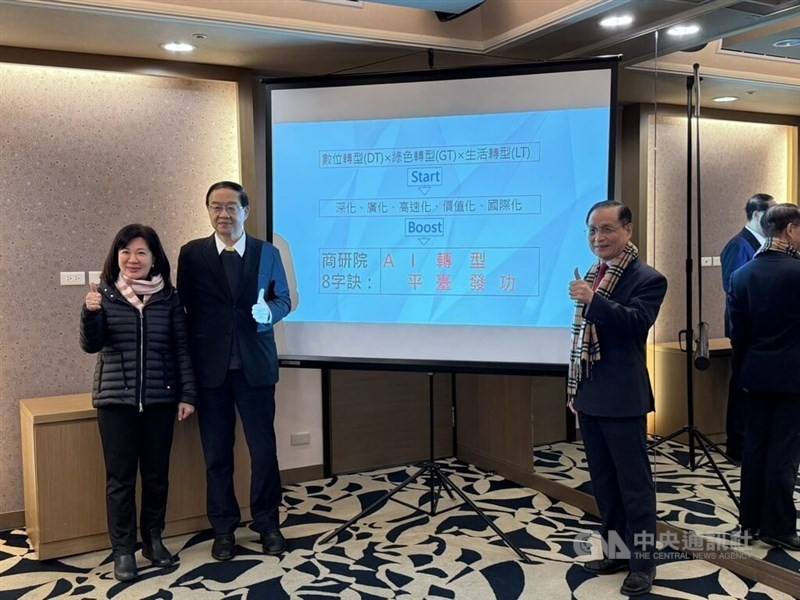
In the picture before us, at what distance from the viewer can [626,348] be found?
2.88 metres

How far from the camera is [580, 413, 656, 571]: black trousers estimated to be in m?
2.91

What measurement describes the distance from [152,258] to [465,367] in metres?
1.47

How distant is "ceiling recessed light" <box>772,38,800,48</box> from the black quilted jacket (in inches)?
109

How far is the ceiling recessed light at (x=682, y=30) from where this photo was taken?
127 inches

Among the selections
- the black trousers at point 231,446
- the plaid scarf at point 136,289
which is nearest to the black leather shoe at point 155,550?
the black trousers at point 231,446

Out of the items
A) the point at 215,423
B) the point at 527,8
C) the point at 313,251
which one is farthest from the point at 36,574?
the point at 527,8

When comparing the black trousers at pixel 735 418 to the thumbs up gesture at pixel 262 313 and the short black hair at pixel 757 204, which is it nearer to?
the short black hair at pixel 757 204

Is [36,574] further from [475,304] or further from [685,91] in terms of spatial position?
[685,91]

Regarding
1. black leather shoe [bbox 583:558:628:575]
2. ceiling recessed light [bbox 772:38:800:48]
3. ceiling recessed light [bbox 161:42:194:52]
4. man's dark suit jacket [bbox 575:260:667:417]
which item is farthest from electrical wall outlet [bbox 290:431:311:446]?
ceiling recessed light [bbox 772:38:800:48]

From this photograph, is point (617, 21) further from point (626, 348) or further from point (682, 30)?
point (626, 348)

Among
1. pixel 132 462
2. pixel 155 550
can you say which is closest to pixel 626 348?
pixel 132 462

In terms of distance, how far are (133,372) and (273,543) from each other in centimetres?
103

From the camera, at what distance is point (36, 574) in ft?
10.6

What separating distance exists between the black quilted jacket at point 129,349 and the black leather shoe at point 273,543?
2.61 feet
